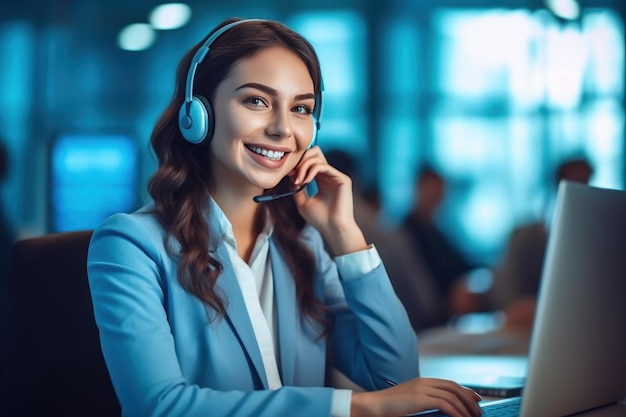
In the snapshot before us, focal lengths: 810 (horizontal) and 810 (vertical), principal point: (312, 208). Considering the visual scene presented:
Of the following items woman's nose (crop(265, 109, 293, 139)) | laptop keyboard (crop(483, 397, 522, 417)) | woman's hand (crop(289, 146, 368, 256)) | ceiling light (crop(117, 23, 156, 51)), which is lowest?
laptop keyboard (crop(483, 397, 522, 417))

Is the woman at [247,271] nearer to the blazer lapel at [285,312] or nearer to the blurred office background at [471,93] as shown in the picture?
the blazer lapel at [285,312]

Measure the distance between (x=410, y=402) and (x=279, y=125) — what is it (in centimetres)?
52

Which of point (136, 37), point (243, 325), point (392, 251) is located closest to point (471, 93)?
point (136, 37)

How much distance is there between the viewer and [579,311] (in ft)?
3.50

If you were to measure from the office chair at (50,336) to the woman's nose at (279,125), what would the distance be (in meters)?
0.40

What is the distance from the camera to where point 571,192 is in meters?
1.01

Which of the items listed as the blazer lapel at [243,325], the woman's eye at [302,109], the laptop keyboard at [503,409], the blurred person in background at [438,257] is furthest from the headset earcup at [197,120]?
the blurred person in background at [438,257]

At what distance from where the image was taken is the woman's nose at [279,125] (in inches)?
54.7

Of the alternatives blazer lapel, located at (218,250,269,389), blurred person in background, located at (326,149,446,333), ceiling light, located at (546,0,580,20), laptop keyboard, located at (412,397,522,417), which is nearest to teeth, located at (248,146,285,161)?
blazer lapel, located at (218,250,269,389)

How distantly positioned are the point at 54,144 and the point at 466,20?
410 cm

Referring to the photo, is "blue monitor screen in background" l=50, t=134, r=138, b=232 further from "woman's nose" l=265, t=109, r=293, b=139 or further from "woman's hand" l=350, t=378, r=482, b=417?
"woman's hand" l=350, t=378, r=482, b=417

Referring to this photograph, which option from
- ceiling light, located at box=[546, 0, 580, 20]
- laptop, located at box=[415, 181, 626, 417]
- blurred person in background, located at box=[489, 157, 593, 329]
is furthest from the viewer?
ceiling light, located at box=[546, 0, 580, 20]

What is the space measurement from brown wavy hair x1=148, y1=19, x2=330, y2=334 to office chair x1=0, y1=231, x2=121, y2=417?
0.20 meters

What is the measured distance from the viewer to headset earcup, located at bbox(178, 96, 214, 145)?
137 cm
